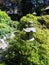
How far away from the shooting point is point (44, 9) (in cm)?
1836

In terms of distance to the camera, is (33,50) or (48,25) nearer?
(33,50)

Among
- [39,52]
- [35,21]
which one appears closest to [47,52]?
[39,52]

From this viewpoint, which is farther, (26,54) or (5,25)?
(5,25)

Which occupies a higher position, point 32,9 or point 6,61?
point 6,61

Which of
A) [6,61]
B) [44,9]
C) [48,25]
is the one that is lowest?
[44,9]

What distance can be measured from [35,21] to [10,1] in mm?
5965

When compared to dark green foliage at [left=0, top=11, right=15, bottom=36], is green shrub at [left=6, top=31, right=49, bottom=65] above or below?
above

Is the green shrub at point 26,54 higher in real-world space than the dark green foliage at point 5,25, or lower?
higher

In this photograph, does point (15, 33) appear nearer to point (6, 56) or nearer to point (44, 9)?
point (6, 56)

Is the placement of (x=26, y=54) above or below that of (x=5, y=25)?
above

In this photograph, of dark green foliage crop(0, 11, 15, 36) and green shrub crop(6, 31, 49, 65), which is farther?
dark green foliage crop(0, 11, 15, 36)

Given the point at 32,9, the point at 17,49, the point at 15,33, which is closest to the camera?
the point at 17,49

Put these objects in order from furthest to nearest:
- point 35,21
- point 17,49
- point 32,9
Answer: point 32,9, point 35,21, point 17,49

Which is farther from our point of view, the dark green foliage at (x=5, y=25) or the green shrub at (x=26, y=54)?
the dark green foliage at (x=5, y=25)
